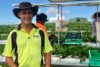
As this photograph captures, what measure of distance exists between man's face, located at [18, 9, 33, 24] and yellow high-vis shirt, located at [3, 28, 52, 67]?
0.43 feet

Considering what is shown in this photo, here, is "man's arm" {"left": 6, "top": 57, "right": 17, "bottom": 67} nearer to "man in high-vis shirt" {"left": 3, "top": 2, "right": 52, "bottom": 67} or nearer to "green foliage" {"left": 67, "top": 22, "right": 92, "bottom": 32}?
"man in high-vis shirt" {"left": 3, "top": 2, "right": 52, "bottom": 67}

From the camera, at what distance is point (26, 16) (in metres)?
4.32

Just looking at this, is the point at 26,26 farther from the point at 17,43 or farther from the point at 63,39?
the point at 63,39

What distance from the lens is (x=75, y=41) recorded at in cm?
1258

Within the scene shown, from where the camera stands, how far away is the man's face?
4.32 metres

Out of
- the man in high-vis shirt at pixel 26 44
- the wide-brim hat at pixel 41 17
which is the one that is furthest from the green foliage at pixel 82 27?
the man in high-vis shirt at pixel 26 44

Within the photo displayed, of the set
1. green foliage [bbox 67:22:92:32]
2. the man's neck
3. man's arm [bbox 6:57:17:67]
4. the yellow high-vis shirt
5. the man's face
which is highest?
the man's face

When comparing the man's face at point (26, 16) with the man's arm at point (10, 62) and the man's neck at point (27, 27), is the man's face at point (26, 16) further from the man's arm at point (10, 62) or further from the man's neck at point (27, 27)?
the man's arm at point (10, 62)

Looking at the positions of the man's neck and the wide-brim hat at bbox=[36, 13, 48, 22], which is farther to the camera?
the wide-brim hat at bbox=[36, 13, 48, 22]

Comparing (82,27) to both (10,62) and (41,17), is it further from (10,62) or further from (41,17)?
(10,62)

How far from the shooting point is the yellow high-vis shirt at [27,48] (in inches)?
170

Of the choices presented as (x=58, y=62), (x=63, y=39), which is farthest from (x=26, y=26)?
(x=63, y=39)

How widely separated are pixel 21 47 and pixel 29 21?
324 mm

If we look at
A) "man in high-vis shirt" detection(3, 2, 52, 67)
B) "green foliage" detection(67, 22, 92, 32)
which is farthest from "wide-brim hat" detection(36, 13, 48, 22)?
"green foliage" detection(67, 22, 92, 32)
